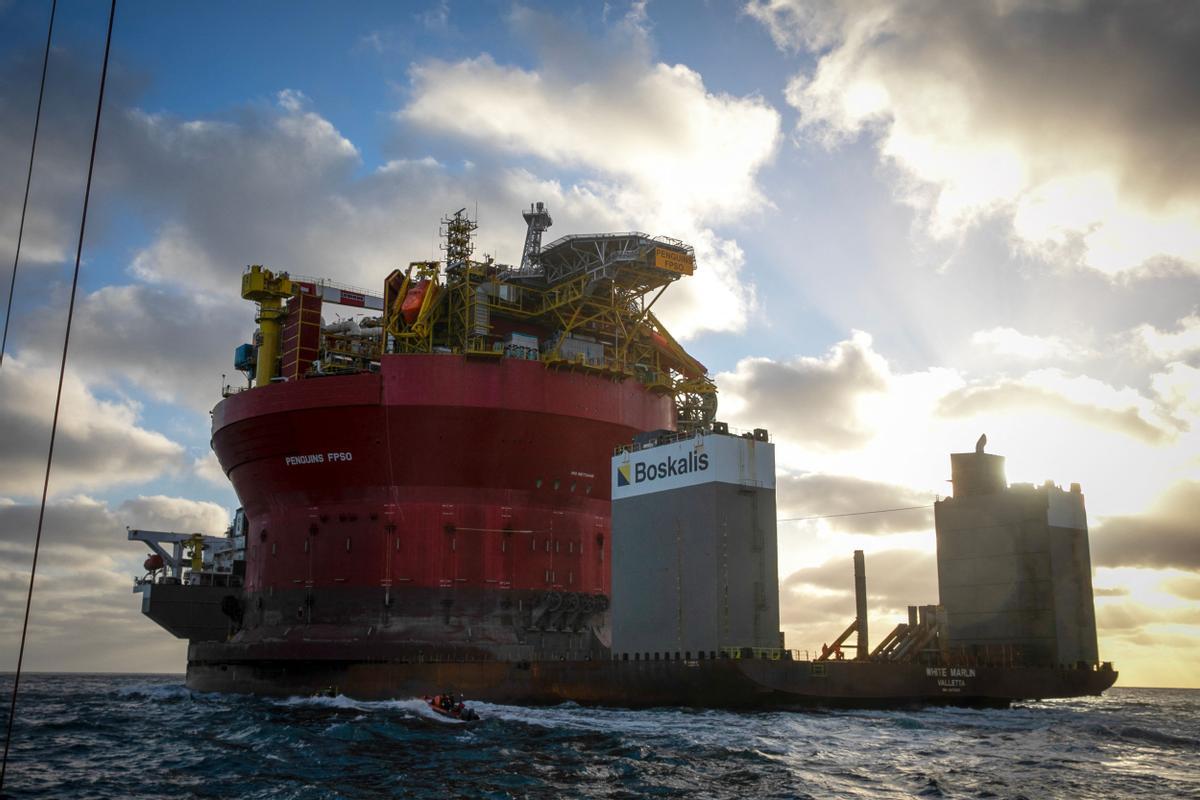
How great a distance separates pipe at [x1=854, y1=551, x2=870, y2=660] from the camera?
50688 millimetres

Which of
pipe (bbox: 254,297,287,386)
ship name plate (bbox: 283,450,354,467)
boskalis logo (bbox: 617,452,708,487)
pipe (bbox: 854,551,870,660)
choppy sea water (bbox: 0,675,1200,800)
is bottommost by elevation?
choppy sea water (bbox: 0,675,1200,800)

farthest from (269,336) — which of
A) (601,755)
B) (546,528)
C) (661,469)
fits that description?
(601,755)

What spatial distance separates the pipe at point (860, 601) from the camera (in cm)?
5069

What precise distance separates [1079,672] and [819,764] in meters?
28.1

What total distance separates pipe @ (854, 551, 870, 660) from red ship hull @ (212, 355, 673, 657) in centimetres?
1322

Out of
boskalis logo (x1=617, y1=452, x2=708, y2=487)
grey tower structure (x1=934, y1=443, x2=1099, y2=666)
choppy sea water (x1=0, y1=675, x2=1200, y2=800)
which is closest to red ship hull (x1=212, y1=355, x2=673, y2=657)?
choppy sea water (x1=0, y1=675, x2=1200, y2=800)

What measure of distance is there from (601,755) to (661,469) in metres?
17.1

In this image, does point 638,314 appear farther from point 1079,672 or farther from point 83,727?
point 83,727

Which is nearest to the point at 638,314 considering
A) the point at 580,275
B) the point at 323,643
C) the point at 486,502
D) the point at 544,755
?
the point at 580,275

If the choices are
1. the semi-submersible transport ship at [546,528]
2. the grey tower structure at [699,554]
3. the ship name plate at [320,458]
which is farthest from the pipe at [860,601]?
the ship name plate at [320,458]

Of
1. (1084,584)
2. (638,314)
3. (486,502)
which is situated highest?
(638,314)

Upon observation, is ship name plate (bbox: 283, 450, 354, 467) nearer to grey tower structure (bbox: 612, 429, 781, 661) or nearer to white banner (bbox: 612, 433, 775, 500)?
white banner (bbox: 612, 433, 775, 500)

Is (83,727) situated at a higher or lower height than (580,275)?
lower

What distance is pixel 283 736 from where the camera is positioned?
117ft
